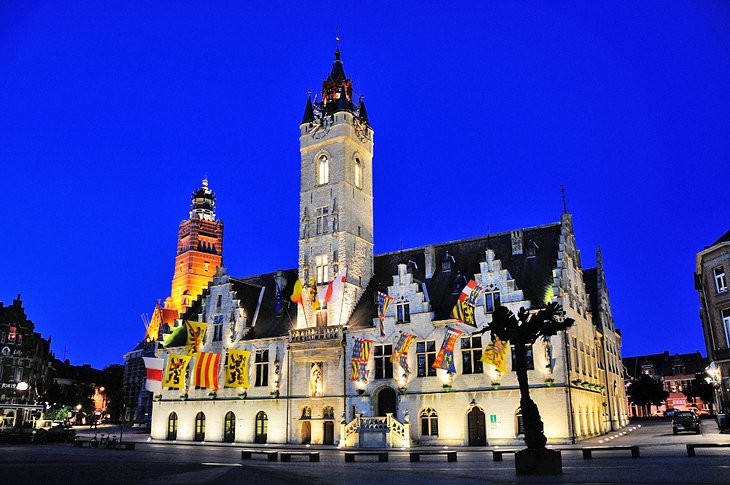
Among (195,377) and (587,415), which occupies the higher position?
(195,377)

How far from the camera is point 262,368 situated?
50969mm

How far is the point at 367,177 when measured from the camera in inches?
2185

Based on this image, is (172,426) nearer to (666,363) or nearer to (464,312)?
(464,312)

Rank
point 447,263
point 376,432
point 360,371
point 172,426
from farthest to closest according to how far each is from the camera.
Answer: point 172,426
point 447,263
point 360,371
point 376,432

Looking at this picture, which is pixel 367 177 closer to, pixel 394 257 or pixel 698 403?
pixel 394 257

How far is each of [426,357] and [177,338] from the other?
26285 millimetres

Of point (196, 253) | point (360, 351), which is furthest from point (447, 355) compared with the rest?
point (196, 253)

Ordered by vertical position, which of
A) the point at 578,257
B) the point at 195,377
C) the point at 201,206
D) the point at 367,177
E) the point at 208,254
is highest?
the point at 201,206

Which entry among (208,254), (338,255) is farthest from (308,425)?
(208,254)

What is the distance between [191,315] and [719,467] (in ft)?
163

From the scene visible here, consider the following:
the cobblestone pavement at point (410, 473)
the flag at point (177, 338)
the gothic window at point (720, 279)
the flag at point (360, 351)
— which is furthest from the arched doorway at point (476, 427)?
the flag at point (177, 338)

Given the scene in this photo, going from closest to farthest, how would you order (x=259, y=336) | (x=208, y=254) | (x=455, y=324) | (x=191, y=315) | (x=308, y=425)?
(x=455, y=324)
(x=308, y=425)
(x=259, y=336)
(x=191, y=315)
(x=208, y=254)

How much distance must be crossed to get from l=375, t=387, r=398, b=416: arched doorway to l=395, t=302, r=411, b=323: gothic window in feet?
16.6

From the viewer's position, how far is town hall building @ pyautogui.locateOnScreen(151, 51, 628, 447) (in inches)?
1631
